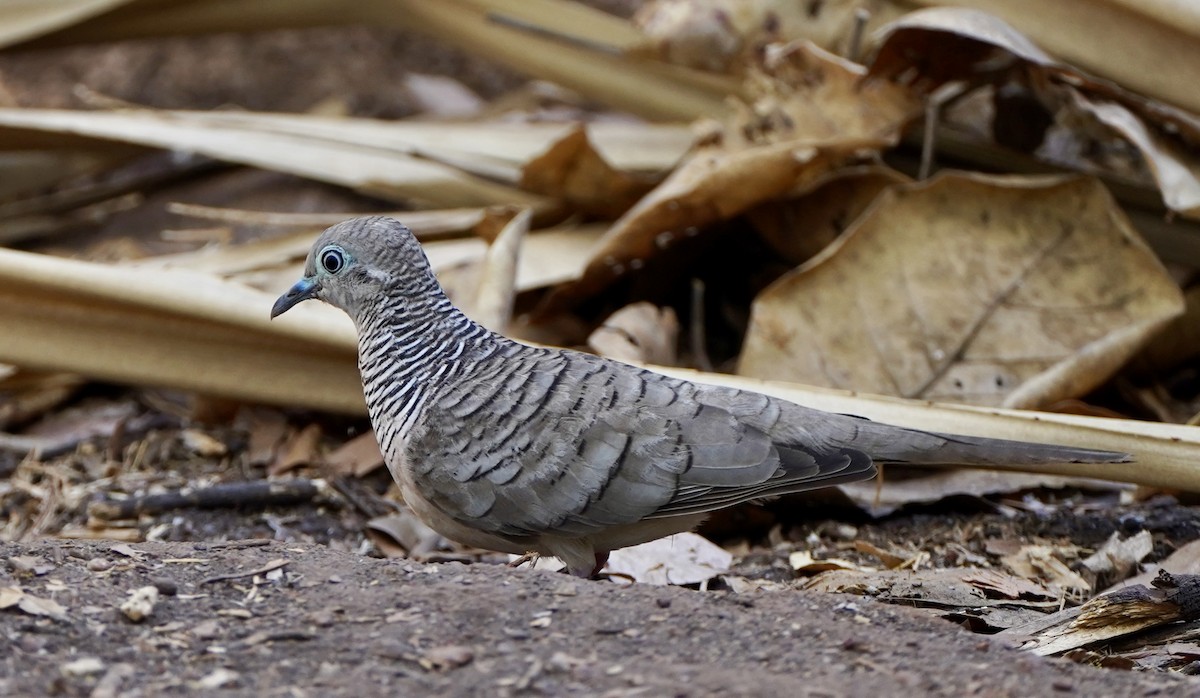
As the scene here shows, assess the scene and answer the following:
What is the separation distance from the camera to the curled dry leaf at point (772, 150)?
5250 millimetres

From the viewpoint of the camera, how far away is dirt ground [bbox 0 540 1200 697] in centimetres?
251

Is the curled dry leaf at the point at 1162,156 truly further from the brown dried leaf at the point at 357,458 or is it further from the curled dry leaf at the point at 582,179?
the brown dried leaf at the point at 357,458

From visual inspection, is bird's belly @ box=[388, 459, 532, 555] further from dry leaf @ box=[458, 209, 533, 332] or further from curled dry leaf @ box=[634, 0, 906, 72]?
curled dry leaf @ box=[634, 0, 906, 72]

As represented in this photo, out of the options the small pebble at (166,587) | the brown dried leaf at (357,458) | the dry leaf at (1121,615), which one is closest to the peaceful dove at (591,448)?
the dry leaf at (1121,615)

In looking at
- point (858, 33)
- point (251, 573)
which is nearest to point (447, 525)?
point (251, 573)

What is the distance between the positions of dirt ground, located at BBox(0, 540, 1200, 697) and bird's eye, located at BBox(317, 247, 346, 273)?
3.24ft

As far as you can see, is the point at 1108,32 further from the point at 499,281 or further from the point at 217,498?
the point at 217,498

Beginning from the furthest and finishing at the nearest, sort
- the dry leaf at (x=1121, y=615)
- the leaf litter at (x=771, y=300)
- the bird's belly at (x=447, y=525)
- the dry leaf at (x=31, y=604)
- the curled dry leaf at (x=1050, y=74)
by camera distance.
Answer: the curled dry leaf at (x=1050, y=74) < the leaf litter at (x=771, y=300) < the bird's belly at (x=447, y=525) < the dry leaf at (x=1121, y=615) < the dry leaf at (x=31, y=604)

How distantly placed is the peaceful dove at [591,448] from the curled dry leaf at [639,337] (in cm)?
114

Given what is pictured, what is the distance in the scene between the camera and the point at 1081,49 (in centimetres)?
524

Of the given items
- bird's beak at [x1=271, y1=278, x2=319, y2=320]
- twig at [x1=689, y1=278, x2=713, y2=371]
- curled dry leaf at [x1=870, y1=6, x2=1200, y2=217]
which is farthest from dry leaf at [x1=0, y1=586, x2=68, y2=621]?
curled dry leaf at [x1=870, y1=6, x2=1200, y2=217]

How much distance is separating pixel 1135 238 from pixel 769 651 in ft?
9.92

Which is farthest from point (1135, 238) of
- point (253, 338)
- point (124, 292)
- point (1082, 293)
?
point (124, 292)

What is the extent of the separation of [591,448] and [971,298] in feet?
7.15
